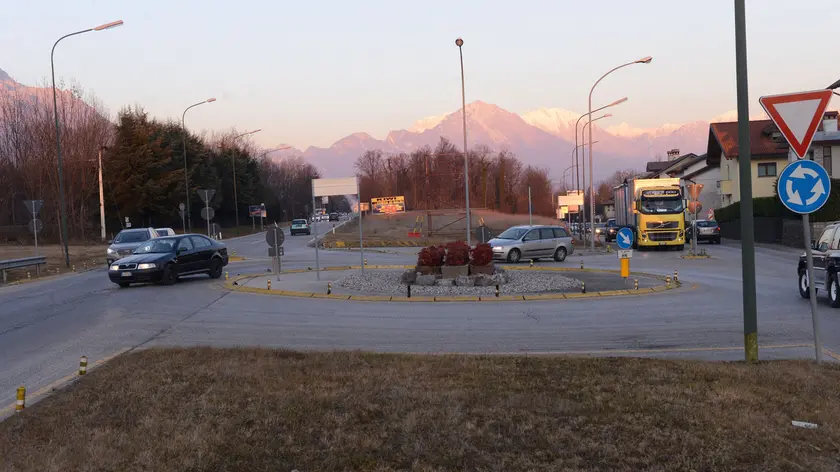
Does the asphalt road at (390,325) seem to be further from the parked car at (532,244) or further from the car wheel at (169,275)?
the parked car at (532,244)

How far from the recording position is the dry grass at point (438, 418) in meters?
4.98

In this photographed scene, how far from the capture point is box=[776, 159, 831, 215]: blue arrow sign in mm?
8016

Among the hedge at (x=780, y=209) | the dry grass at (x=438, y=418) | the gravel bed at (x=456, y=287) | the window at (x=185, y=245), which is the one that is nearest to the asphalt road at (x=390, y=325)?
the gravel bed at (x=456, y=287)

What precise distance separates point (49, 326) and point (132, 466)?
32.5ft

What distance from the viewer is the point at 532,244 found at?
31.4 meters

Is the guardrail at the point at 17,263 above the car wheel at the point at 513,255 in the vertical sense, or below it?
above

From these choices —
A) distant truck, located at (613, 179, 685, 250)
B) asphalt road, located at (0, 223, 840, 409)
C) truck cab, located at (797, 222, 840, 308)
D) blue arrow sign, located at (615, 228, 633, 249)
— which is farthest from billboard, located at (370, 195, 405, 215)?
truck cab, located at (797, 222, 840, 308)

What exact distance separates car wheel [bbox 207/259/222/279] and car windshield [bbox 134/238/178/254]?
1.64m

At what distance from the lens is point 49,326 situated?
44.2ft

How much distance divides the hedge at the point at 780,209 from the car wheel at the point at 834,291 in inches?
948

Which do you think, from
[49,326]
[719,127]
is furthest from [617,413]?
[719,127]

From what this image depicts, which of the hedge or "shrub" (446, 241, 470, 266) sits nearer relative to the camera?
"shrub" (446, 241, 470, 266)

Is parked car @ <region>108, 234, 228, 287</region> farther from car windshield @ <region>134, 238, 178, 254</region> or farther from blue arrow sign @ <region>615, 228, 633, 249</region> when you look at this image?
blue arrow sign @ <region>615, 228, 633, 249</region>

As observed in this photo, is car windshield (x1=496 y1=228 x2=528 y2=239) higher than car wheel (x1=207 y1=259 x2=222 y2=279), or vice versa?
car windshield (x1=496 y1=228 x2=528 y2=239)
